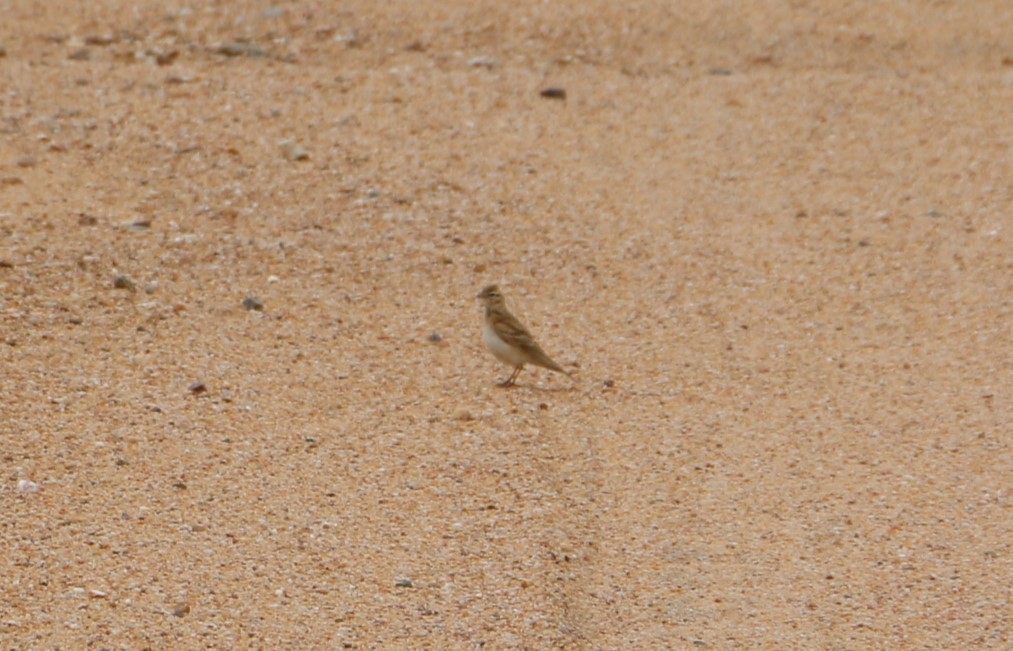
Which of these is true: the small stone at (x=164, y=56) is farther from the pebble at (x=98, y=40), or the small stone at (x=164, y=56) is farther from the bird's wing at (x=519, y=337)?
the bird's wing at (x=519, y=337)

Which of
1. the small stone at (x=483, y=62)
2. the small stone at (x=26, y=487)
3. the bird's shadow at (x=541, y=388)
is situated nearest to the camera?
the small stone at (x=26, y=487)

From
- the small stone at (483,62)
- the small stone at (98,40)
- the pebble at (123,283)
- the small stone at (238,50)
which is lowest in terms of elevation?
the pebble at (123,283)

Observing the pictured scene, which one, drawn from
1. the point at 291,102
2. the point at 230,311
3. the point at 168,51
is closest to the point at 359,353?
the point at 230,311

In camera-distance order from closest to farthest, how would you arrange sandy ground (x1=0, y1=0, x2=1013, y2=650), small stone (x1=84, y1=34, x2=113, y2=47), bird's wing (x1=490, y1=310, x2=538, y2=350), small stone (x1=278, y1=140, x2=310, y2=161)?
sandy ground (x1=0, y1=0, x2=1013, y2=650) < bird's wing (x1=490, y1=310, x2=538, y2=350) < small stone (x1=278, y1=140, x2=310, y2=161) < small stone (x1=84, y1=34, x2=113, y2=47)

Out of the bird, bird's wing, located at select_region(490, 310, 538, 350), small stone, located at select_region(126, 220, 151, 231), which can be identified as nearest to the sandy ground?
small stone, located at select_region(126, 220, 151, 231)

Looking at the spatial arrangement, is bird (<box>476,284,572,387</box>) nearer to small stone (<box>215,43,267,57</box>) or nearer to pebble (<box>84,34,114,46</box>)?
small stone (<box>215,43,267,57</box>)

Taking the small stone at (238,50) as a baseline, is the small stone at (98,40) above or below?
below

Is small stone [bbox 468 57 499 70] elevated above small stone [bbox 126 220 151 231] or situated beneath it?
elevated above

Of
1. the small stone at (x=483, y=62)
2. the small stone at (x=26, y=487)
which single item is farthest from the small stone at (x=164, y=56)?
the small stone at (x=26, y=487)

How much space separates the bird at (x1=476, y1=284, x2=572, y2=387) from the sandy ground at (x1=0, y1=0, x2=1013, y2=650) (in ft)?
0.55

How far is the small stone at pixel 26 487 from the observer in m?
7.14

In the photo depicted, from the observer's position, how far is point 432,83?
13148 millimetres

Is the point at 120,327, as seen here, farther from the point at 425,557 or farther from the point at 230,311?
the point at 425,557

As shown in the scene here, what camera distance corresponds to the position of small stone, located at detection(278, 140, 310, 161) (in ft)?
37.9
